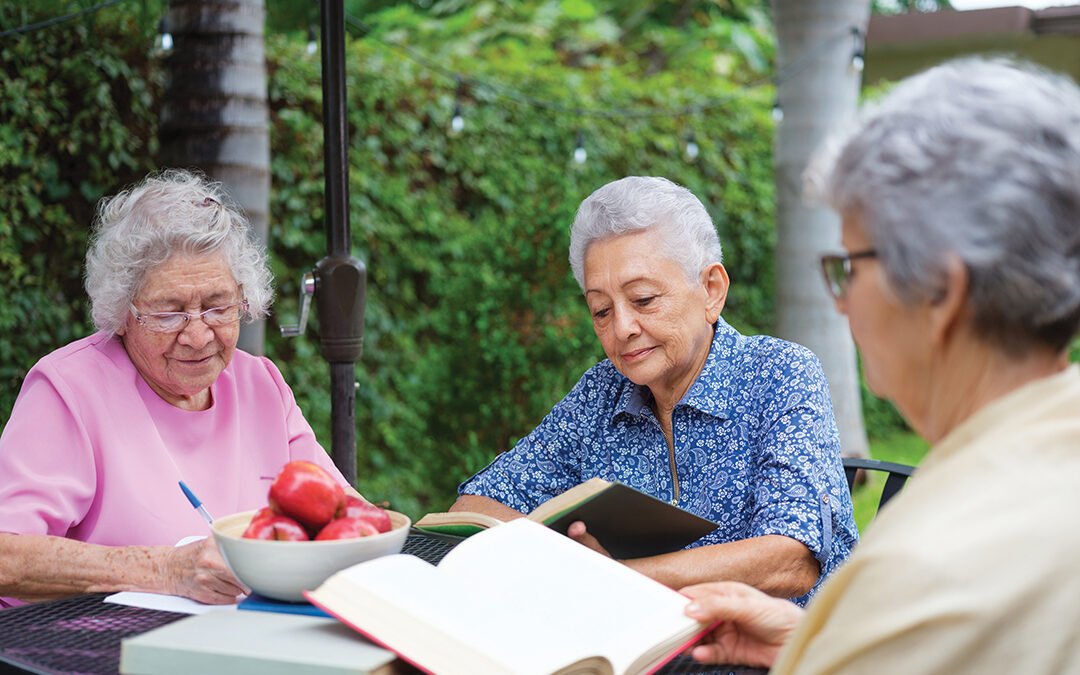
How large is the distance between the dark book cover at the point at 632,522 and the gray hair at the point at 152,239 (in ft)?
3.64

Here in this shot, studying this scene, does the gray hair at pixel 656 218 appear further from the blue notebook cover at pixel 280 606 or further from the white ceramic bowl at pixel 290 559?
the blue notebook cover at pixel 280 606

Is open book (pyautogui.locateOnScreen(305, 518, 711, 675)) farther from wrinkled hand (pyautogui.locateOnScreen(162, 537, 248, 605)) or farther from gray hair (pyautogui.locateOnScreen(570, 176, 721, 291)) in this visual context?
gray hair (pyautogui.locateOnScreen(570, 176, 721, 291))

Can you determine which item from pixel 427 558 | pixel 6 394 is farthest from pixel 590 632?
pixel 6 394

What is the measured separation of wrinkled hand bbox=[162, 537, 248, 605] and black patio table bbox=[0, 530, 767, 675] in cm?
6

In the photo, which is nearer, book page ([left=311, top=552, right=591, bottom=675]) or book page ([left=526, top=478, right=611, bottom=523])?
book page ([left=311, top=552, right=591, bottom=675])

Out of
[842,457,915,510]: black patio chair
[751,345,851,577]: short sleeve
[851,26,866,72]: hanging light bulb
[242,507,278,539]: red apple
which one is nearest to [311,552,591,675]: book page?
[242,507,278,539]: red apple

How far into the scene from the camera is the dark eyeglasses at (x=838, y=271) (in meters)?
1.15

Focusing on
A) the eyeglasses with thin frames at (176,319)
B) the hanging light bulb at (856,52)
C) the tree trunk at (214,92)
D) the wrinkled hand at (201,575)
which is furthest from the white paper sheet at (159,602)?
the hanging light bulb at (856,52)

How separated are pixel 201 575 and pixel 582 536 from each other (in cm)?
67

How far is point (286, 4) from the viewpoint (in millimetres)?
9719

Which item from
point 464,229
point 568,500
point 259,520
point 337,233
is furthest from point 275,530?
point 464,229

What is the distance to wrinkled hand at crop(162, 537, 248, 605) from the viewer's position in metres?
1.67

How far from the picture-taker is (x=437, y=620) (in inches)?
48.9

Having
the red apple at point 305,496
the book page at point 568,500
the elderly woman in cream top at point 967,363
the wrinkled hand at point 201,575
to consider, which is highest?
the elderly woman in cream top at point 967,363
